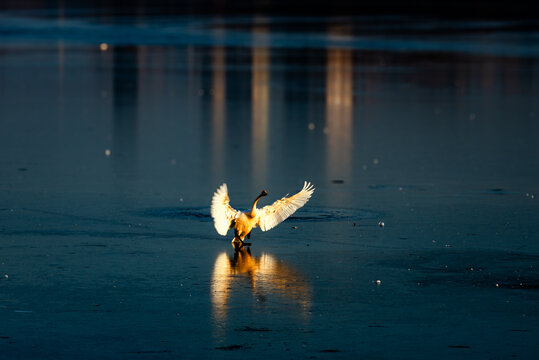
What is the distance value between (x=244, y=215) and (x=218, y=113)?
1065 cm

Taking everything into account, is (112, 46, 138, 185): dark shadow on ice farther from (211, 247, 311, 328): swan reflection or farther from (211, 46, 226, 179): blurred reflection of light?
(211, 247, 311, 328): swan reflection

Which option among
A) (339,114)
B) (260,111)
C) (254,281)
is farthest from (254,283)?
(260,111)

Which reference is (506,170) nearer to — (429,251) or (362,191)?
(362,191)

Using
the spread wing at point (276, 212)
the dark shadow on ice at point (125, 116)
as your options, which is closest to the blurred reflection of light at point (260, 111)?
the dark shadow on ice at point (125, 116)

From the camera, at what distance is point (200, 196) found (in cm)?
1274

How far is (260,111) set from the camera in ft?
69.1

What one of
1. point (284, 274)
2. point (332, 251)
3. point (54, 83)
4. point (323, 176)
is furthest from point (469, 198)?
point (54, 83)

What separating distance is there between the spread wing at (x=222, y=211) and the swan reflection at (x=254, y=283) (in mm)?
220

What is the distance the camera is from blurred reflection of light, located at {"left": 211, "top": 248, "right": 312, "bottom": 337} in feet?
27.4

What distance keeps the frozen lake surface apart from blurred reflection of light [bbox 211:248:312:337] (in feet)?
0.09

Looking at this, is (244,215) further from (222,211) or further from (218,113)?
(218,113)

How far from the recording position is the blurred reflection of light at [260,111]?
14.9 meters

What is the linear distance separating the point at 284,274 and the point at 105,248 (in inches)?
66.0

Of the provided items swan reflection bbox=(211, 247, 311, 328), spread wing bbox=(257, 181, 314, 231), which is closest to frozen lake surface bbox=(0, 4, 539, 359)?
swan reflection bbox=(211, 247, 311, 328)
